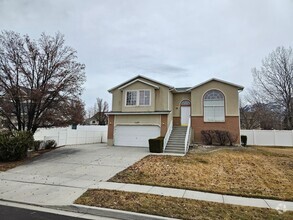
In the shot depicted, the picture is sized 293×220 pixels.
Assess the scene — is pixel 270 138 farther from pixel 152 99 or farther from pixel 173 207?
pixel 173 207

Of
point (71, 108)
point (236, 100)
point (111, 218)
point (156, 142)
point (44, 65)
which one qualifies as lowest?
point (111, 218)

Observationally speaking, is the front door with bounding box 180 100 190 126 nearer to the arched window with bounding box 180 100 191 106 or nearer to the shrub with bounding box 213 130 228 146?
the arched window with bounding box 180 100 191 106

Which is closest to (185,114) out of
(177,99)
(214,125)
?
(177,99)

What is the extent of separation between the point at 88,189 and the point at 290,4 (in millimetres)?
13035

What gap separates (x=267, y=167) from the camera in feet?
38.2

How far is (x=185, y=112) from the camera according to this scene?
74.0 feet

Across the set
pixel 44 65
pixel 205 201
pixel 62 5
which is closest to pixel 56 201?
pixel 205 201

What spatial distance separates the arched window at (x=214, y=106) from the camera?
20938mm

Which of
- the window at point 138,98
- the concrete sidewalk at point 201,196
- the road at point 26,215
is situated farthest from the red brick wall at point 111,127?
the road at point 26,215

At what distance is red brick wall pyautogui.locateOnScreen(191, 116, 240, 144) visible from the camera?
2039 cm

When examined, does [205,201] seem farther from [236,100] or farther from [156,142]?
[236,100]

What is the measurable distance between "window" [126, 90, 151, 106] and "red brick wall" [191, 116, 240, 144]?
4.99m

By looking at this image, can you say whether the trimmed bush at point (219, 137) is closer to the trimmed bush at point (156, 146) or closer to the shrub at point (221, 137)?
the shrub at point (221, 137)

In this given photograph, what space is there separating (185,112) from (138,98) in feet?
17.2
